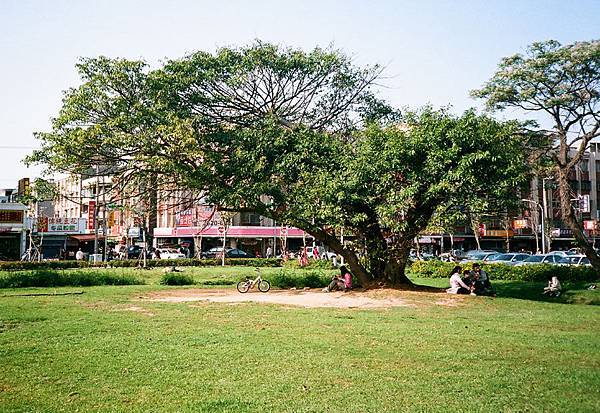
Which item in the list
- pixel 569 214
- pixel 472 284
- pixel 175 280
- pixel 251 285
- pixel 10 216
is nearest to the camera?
pixel 472 284

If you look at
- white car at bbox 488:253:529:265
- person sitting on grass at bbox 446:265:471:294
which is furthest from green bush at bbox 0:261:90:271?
white car at bbox 488:253:529:265

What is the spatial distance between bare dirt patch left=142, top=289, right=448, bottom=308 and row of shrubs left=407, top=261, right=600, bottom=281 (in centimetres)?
667

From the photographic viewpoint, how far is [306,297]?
A: 19.2m

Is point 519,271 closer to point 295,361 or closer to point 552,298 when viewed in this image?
point 552,298

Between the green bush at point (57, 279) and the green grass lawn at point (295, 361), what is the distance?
352 inches

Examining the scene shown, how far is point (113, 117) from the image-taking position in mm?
19938

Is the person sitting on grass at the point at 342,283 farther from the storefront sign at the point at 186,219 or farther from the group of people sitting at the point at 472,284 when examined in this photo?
the storefront sign at the point at 186,219

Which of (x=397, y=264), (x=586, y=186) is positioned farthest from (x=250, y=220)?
(x=397, y=264)

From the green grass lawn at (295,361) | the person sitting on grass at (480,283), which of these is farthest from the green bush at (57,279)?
the person sitting on grass at (480,283)

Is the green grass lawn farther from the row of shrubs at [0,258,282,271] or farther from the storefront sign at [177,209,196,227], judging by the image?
the storefront sign at [177,209,196,227]

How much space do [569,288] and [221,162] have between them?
1312 centimetres

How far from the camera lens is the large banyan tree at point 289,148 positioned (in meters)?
18.6

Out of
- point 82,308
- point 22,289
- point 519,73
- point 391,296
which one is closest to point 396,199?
point 391,296

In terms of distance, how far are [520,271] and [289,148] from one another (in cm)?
1299
